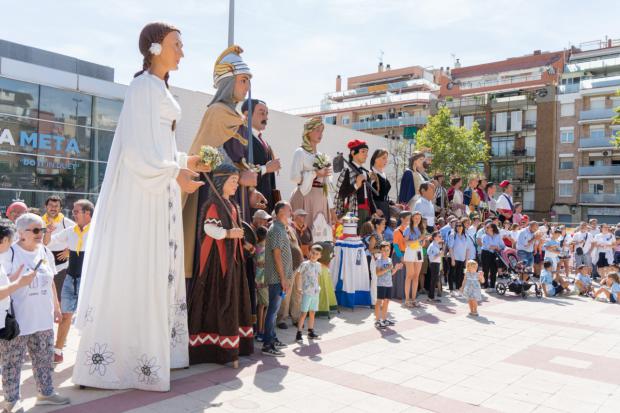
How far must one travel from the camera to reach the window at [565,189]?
145ft

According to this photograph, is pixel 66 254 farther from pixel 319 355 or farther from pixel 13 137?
pixel 13 137

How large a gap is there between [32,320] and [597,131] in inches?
1864

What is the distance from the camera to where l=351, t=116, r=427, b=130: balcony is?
5400 centimetres

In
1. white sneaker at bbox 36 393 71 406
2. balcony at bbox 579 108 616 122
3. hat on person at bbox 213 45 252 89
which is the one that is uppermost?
balcony at bbox 579 108 616 122

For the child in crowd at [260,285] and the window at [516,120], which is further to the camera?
the window at [516,120]

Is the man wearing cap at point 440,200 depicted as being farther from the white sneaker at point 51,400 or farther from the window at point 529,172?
the window at point 529,172

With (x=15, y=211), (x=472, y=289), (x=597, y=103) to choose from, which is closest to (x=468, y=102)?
(x=597, y=103)

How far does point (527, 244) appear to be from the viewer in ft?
40.6

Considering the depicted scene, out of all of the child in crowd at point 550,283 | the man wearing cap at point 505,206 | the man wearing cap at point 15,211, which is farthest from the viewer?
the man wearing cap at point 505,206

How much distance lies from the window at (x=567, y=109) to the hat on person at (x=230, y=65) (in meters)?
44.8

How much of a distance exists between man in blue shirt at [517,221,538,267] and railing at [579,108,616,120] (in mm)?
34993

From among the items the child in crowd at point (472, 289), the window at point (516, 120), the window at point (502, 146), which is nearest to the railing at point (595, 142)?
the window at point (516, 120)

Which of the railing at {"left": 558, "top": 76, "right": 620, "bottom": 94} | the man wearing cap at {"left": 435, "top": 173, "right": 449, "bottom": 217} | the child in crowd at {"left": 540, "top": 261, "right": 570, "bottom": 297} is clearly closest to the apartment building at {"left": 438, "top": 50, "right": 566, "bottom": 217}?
the railing at {"left": 558, "top": 76, "right": 620, "bottom": 94}

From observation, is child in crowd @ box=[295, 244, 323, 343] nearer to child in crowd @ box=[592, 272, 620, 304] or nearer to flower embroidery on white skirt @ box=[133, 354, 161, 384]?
flower embroidery on white skirt @ box=[133, 354, 161, 384]
